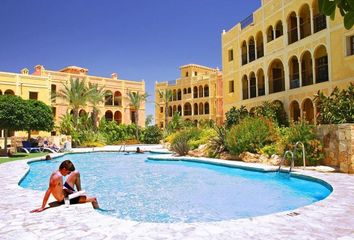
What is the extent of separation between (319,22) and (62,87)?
1310 inches

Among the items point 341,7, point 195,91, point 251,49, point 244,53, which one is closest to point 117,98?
point 195,91

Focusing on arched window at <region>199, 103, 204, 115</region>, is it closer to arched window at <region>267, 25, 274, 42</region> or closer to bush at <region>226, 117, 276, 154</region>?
arched window at <region>267, 25, 274, 42</region>

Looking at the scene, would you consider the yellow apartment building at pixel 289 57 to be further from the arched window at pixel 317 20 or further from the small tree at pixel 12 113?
the small tree at pixel 12 113

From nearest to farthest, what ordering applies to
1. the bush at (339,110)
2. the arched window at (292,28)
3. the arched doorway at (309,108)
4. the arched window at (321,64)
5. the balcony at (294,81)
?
the bush at (339,110) < the arched window at (321,64) < the arched doorway at (309,108) < the balcony at (294,81) < the arched window at (292,28)

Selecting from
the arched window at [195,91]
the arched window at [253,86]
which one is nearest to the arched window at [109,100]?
the arched window at [195,91]

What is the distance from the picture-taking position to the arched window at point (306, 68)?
20.9 m

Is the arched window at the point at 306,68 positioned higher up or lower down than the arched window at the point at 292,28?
lower down

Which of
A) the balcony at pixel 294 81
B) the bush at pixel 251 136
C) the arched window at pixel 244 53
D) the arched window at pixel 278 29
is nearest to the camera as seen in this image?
the bush at pixel 251 136

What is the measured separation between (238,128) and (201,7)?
10376 millimetres

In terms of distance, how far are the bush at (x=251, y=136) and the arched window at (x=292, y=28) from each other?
8890 mm

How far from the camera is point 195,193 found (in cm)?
912

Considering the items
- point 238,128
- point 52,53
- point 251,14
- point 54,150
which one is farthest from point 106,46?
point 238,128

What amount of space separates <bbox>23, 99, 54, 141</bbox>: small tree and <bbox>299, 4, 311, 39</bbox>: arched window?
17757 mm

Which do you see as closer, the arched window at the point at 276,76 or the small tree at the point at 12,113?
the small tree at the point at 12,113
